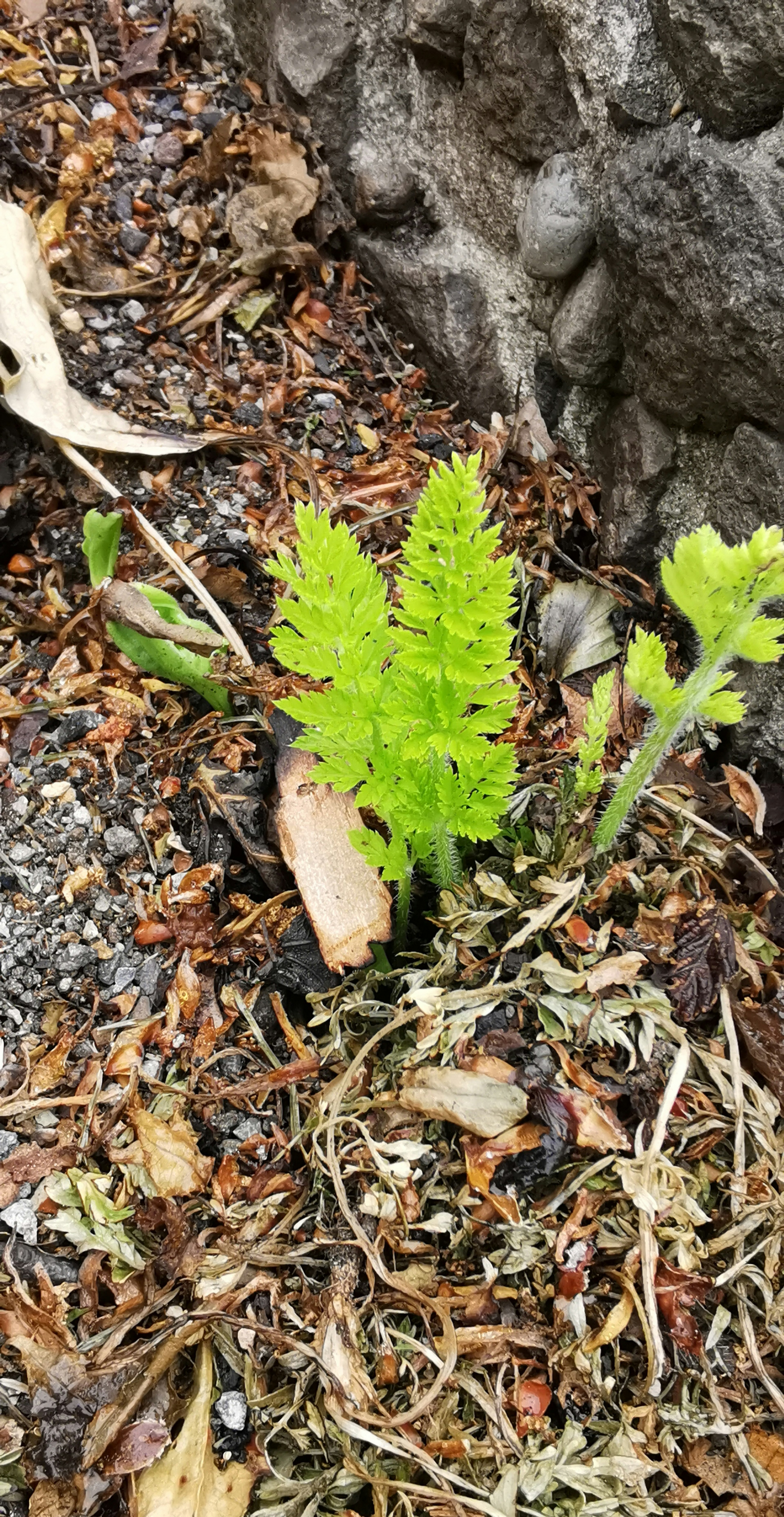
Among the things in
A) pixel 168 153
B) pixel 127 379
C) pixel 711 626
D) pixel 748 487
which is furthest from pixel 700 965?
pixel 168 153

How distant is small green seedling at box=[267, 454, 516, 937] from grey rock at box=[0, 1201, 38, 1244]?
0.89 m

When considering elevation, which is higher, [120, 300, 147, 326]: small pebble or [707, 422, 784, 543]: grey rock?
[707, 422, 784, 543]: grey rock

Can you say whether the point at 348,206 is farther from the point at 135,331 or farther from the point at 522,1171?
the point at 522,1171

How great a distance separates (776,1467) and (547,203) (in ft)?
8.57

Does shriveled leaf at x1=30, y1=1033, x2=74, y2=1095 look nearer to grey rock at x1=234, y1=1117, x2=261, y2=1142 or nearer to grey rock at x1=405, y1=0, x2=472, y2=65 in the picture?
grey rock at x1=234, y1=1117, x2=261, y2=1142

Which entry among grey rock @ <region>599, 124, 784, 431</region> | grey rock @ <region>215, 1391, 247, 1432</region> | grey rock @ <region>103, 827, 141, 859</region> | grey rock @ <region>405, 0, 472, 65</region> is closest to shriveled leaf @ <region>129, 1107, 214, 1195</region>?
grey rock @ <region>215, 1391, 247, 1432</region>

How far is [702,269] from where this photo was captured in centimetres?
199

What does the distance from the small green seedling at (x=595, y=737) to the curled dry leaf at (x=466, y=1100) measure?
565 mm

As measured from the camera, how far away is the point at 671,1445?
5.15 ft

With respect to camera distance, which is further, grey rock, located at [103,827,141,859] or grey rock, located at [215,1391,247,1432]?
grey rock, located at [103,827,141,859]

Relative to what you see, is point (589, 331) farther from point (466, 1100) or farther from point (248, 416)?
point (466, 1100)

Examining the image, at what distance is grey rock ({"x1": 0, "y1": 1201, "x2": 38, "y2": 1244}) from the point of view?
176 centimetres

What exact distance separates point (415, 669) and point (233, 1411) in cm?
128

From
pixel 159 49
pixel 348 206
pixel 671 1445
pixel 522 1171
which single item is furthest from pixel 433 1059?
pixel 159 49
